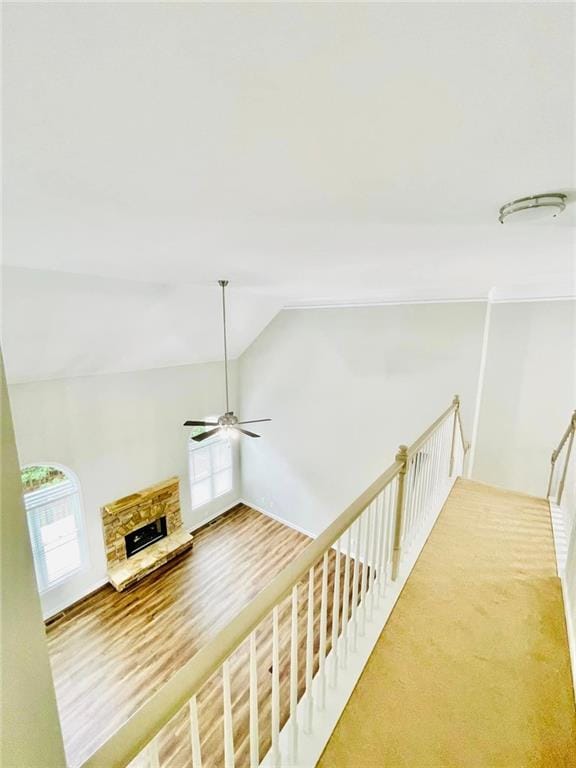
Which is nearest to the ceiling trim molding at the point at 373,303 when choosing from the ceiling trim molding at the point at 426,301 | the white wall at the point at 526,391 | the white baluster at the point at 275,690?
the ceiling trim molding at the point at 426,301

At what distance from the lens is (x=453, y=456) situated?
3.89 m

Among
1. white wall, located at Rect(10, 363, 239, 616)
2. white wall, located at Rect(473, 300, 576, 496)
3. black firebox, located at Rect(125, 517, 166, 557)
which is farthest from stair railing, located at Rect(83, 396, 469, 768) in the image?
white wall, located at Rect(10, 363, 239, 616)

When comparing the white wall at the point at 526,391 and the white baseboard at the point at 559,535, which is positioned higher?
the white wall at the point at 526,391

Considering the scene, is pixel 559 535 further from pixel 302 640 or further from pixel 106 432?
pixel 106 432

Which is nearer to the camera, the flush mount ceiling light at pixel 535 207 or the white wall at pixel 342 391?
the flush mount ceiling light at pixel 535 207

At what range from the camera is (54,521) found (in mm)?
4973

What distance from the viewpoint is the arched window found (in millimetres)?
4797

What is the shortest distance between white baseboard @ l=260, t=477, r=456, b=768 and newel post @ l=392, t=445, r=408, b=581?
15 centimetres

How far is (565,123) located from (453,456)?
356cm

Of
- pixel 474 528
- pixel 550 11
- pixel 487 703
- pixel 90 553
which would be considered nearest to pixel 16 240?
pixel 550 11

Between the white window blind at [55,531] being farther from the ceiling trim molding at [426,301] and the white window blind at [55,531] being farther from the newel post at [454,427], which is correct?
the newel post at [454,427]

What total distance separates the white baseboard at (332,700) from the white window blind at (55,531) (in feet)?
15.7

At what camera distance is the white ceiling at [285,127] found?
646mm

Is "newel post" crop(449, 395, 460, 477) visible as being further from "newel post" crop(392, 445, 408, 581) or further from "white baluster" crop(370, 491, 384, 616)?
"white baluster" crop(370, 491, 384, 616)
